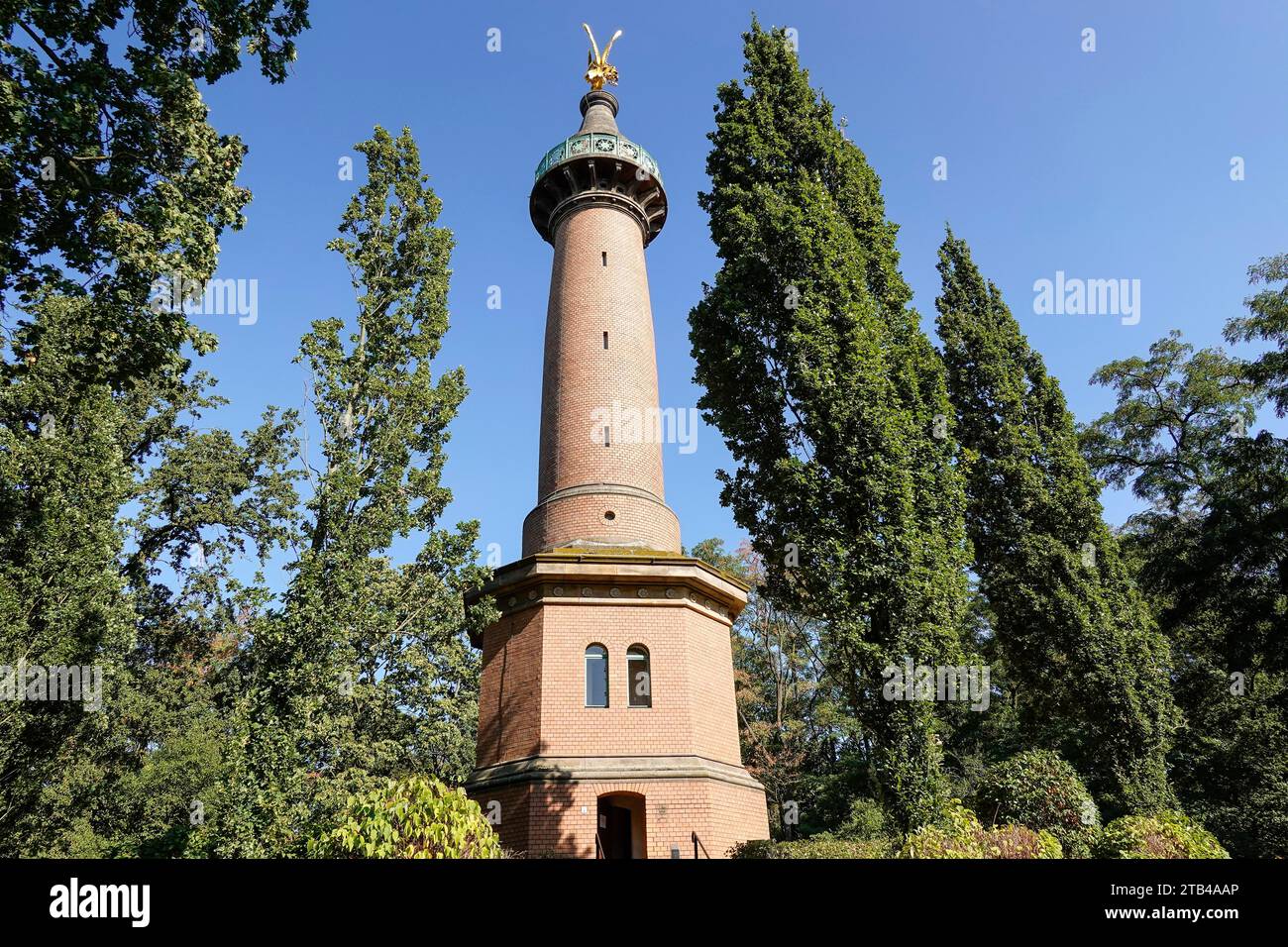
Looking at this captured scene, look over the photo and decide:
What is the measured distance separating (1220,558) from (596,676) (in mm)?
17003

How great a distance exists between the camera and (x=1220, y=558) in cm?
1961

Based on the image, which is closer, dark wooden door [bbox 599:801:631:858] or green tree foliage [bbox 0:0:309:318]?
green tree foliage [bbox 0:0:309:318]

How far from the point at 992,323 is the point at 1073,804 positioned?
46.2ft

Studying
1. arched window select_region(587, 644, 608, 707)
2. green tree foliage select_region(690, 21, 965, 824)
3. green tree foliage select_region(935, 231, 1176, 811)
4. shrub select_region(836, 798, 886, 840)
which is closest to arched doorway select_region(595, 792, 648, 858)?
arched window select_region(587, 644, 608, 707)

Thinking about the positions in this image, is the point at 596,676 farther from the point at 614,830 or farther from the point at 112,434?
the point at 112,434

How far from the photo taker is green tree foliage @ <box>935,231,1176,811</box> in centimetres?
1792

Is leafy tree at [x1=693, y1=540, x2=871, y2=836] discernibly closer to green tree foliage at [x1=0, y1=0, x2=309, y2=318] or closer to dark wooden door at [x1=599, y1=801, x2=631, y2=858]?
dark wooden door at [x1=599, y1=801, x2=631, y2=858]

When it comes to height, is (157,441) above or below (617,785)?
above

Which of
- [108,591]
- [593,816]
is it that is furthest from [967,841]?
[108,591]

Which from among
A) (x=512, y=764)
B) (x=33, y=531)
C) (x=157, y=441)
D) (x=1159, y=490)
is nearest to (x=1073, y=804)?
(x=512, y=764)

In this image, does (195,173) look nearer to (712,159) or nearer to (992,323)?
(712,159)

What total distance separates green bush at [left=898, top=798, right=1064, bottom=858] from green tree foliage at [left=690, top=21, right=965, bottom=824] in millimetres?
379
